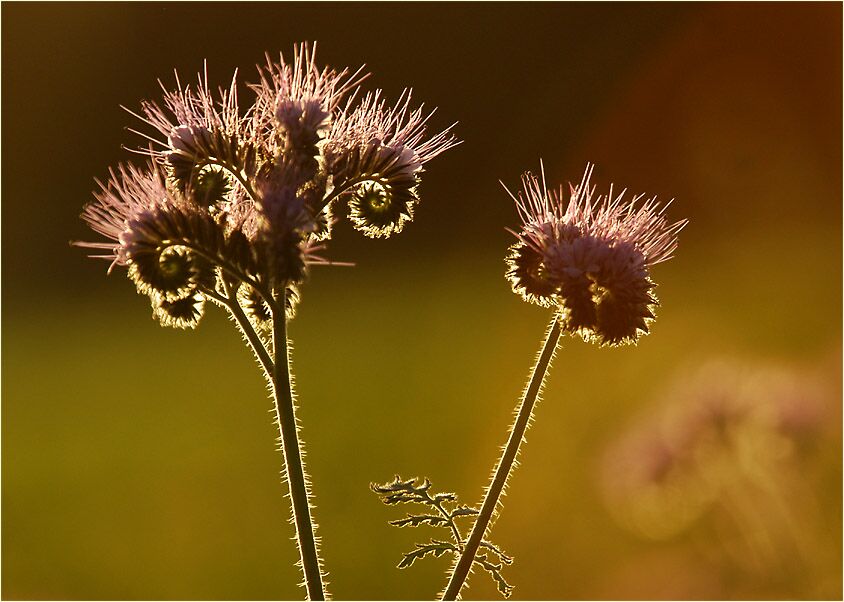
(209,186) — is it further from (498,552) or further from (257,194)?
(498,552)

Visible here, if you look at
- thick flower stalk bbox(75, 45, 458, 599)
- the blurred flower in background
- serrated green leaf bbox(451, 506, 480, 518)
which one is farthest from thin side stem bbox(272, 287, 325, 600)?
the blurred flower in background

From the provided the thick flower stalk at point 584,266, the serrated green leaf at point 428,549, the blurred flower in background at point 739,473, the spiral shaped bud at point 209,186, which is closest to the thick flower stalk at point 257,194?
the spiral shaped bud at point 209,186

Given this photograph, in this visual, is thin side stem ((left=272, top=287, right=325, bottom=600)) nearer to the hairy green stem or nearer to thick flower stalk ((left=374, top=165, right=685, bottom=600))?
the hairy green stem

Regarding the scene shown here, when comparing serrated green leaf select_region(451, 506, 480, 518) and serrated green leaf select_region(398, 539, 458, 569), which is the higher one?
serrated green leaf select_region(451, 506, 480, 518)

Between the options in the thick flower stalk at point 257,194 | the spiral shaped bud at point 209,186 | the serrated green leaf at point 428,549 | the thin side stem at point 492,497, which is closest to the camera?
the thin side stem at point 492,497

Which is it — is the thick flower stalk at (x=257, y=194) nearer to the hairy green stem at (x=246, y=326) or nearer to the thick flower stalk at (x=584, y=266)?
the hairy green stem at (x=246, y=326)

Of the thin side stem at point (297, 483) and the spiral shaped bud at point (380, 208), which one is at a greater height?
the spiral shaped bud at point (380, 208)
